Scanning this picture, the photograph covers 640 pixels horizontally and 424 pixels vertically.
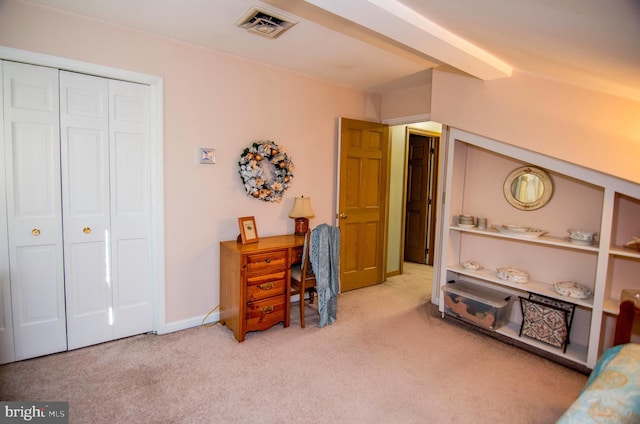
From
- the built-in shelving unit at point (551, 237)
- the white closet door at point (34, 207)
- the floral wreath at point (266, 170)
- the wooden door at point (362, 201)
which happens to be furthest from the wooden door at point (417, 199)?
the white closet door at point (34, 207)

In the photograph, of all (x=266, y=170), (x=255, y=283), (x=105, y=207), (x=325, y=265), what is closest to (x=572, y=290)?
(x=325, y=265)

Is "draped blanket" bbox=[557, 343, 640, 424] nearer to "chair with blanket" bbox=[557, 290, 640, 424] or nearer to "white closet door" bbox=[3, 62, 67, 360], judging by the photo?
"chair with blanket" bbox=[557, 290, 640, 424]

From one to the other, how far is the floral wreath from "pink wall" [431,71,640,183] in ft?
5.30

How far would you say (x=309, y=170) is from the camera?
3.90 meters

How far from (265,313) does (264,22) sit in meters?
2.40

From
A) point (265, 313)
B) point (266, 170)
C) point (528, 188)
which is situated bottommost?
point (265, 313)

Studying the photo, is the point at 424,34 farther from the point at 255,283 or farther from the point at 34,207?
the point at 34,207

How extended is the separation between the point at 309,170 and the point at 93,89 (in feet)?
7.04

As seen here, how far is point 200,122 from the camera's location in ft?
10.1

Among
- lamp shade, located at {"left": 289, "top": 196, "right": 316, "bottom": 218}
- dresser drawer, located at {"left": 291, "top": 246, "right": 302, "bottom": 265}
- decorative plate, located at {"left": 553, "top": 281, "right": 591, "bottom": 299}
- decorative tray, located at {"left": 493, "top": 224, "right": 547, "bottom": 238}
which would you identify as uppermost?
lamp shade, located at {"left": 289, "top": 196, "right": 316, "bottom": 218}

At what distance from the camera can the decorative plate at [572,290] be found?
260 centimetres

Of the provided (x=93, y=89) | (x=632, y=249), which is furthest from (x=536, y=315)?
(x=93, y=89)

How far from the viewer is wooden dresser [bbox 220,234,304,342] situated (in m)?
2.90

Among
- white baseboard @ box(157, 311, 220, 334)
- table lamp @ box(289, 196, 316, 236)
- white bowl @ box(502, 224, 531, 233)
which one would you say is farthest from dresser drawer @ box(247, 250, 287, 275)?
white bowl @ box(502, 224, 531, 233)
